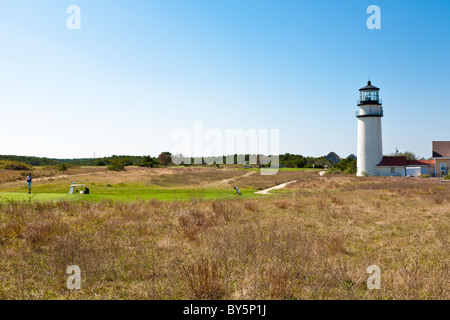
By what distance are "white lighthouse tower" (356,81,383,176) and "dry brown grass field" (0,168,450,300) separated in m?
37.1

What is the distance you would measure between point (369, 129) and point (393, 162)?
7.63 m

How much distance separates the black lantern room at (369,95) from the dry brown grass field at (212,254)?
38386 mm

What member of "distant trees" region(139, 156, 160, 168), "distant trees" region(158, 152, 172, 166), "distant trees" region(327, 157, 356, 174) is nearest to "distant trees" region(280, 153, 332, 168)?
"distant trees" region(327, 157, 356, 174)

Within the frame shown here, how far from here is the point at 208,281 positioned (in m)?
5.93

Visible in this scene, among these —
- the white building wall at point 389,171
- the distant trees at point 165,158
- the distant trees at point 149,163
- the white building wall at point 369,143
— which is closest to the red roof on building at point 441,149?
the white building wall at point 389,171

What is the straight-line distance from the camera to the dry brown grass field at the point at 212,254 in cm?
595

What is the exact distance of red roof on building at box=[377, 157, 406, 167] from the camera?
51031 mm

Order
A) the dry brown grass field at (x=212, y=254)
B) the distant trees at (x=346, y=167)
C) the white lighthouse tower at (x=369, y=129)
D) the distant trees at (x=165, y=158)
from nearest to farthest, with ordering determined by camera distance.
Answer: the dry brown grass field at (x=212, y=254) → the white lighthouse tower at (x=369, y=129) → the distant trees at (x=346, y=167) → the distant trees at (x=165, y=158)

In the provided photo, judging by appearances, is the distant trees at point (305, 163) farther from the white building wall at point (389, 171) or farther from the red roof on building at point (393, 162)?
the white building wall at point (389, 171)

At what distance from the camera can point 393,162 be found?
51469mm

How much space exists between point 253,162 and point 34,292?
11742 cm

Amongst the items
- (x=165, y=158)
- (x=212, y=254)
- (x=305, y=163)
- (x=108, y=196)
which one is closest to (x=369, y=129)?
(x=108, y=196)

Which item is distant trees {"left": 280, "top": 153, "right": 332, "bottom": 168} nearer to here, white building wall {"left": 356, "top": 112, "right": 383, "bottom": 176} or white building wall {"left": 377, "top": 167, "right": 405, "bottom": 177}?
white building wall {"left": 377, "top": 167, "right": 405, "bottom": 177}
